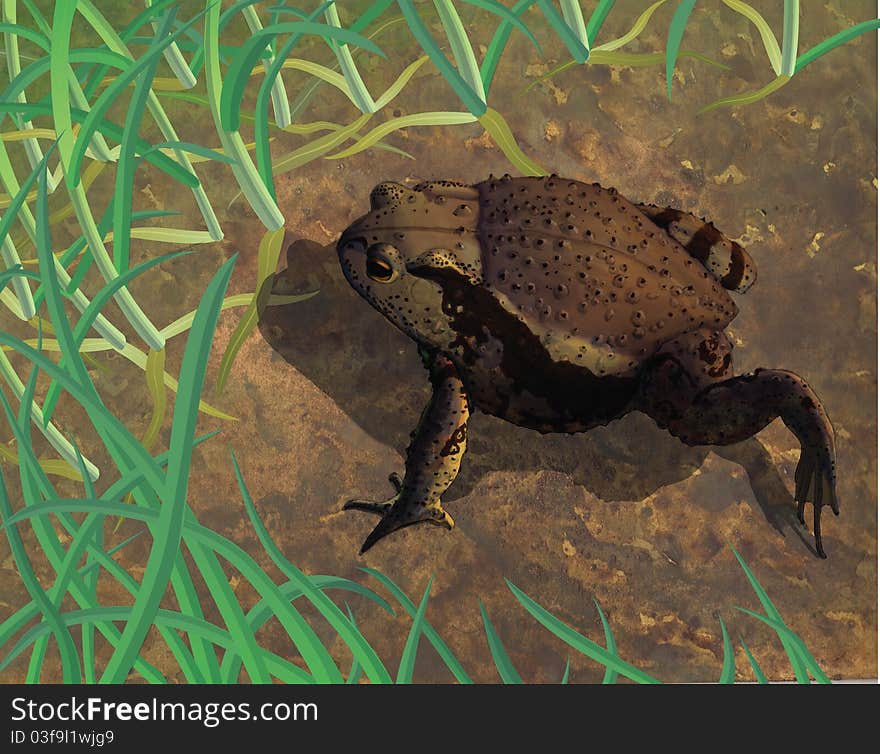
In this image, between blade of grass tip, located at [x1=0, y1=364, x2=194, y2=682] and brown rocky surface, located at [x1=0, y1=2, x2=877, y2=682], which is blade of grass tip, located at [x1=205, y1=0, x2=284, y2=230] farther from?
blade of grass tip, located at [x1=0, y1=364, x2=194, y2=682]

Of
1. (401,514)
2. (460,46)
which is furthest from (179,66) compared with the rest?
(401,514)

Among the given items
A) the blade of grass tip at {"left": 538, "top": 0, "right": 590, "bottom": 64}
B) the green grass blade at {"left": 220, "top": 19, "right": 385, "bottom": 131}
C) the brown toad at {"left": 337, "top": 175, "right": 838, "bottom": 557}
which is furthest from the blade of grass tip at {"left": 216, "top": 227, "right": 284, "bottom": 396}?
the blade of grass tip at {"left": 538, "top": 0, "right": 590, "bottom": 64}

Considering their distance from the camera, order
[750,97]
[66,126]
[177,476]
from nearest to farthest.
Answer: [177,476], [66,126], [750,97]

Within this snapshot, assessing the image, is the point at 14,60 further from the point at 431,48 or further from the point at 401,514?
the point at 401,514

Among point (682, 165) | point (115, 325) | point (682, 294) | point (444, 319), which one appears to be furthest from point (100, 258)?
point (682, 165)

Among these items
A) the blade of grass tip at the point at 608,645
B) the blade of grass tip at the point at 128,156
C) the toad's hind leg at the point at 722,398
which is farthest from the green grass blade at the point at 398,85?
the blade of grass tip at the point at 608,645
